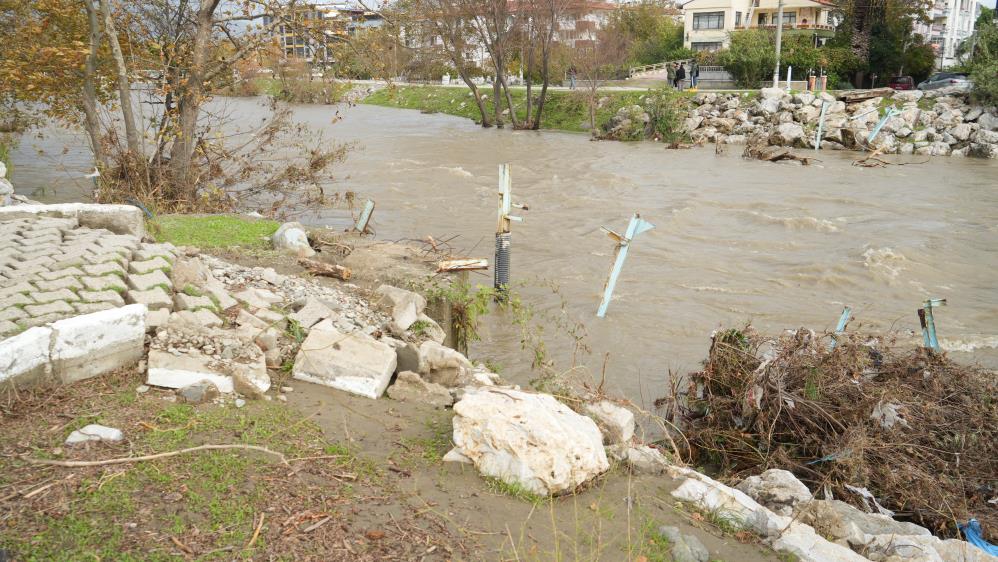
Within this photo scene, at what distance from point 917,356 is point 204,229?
7666mm

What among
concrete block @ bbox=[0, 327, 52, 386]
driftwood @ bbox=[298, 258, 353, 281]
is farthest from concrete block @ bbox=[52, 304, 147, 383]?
driftwood @ bbox=[298, 258, 353, 281]

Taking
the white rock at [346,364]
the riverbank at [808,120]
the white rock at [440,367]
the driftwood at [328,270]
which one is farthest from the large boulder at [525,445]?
the riverbank at [808,120]

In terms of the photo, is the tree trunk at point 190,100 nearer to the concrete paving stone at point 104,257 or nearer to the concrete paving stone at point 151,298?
the concrete paving stone at point 104,257

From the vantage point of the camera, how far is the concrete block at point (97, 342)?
4387mm

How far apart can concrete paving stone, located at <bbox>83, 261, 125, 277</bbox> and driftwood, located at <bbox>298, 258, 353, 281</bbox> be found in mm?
2880

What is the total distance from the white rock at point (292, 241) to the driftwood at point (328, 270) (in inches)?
25.7

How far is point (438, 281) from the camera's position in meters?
8.45

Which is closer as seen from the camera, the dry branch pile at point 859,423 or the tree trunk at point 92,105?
the dry branch pile at point 859,423

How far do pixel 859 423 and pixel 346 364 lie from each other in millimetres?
3652

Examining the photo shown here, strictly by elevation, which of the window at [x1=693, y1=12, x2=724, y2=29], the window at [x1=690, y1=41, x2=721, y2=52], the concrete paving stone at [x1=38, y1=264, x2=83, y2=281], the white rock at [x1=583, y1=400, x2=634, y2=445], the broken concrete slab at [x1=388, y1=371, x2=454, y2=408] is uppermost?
the window at [x1=693, y1=12, x2=724, y2=29]

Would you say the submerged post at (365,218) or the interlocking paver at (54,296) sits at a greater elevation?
the interlocking paver at (54,296)

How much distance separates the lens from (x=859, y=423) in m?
5.67

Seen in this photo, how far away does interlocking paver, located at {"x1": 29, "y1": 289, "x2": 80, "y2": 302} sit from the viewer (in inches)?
185

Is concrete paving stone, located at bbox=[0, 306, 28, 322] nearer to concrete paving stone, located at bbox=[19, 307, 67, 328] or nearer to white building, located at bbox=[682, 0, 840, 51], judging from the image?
concrete paving stone, located at bbox=[19, 307, 67, 328]
